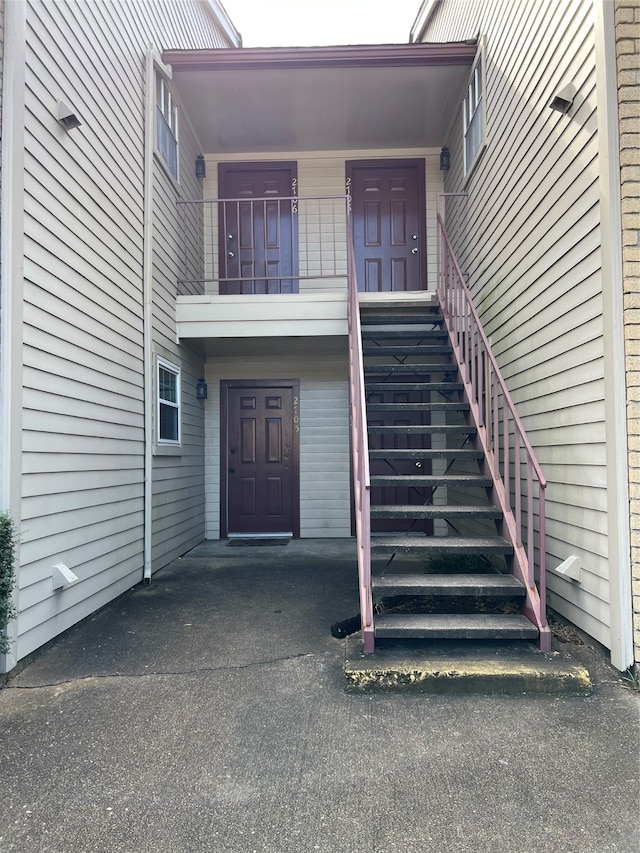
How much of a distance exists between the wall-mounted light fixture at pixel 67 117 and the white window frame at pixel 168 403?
2133mm

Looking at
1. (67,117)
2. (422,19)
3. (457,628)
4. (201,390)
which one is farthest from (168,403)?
(422,19)

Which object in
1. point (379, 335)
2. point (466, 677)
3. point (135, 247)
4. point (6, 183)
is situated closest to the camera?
point (466, 677)

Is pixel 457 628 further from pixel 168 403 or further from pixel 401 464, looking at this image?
pixel 401 464

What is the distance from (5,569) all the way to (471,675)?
2.29m

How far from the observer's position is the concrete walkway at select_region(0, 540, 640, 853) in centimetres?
170

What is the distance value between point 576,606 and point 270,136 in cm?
627

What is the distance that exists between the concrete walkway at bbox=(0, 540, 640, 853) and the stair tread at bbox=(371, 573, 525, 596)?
0.47 metres

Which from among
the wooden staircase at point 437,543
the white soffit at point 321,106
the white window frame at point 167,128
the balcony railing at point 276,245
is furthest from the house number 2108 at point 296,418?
the white soffit at point 321,106

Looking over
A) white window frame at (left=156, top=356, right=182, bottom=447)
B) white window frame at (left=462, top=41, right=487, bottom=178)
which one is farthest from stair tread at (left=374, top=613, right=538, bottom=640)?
white window frame at (left=462, top=41, right=487, bottom=178)

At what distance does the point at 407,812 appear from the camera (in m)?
1.79


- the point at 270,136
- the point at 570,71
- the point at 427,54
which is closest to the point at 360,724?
the point at 570,71

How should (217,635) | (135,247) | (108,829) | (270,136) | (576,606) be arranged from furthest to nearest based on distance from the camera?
(270,136) < (135,247) < (217,635) < (576,606) < (108,829)

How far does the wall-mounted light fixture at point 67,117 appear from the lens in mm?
3262

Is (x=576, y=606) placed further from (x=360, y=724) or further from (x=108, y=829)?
(x=108, y=829)
